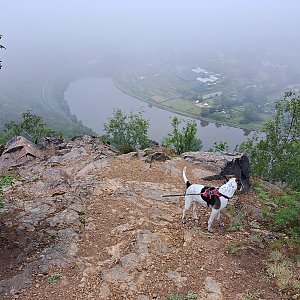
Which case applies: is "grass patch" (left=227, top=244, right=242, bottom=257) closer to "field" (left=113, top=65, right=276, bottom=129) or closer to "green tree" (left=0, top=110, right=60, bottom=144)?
"green tree" (left=0, top=110, right=60, bottom=144)

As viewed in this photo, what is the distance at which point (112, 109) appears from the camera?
10906cm

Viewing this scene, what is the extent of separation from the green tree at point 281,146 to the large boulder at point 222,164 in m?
8.72

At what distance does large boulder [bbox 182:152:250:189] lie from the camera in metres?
15.3

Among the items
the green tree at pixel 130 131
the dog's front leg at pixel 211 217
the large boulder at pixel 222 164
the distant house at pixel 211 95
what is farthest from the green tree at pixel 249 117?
the dog's front leg at pixel 211 217

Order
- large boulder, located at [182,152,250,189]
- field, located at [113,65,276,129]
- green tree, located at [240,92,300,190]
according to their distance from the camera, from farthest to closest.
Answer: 1. field, located at [113,65,276,129]
2. green tree, located at [240,92,300,190]
3. large boulder, located at [182,152,250,189]

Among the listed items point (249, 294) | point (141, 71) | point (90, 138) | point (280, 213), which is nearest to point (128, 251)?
point (249, 294)

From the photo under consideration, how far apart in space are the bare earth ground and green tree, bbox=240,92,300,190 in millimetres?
13169

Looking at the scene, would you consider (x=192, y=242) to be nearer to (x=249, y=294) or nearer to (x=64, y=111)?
(x=249, y=294)

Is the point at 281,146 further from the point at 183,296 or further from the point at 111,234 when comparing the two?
the point at 183,296

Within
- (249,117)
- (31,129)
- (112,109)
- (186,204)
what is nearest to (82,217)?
(186,204)

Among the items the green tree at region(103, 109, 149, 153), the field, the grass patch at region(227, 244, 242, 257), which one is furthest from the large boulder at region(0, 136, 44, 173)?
the field

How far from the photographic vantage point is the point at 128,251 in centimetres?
934

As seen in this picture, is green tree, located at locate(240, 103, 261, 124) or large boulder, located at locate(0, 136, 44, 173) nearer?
large boulder, located at locate(0, 136, 44, 173)

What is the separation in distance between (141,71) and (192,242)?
174 meters
